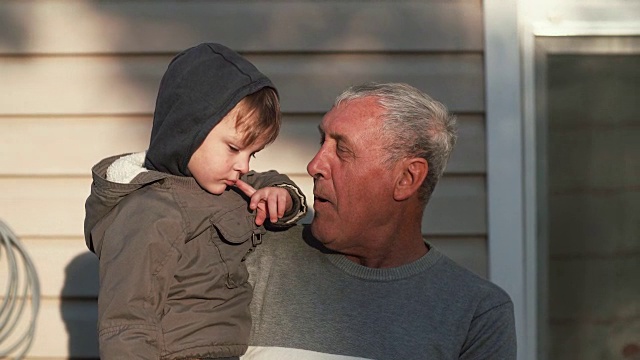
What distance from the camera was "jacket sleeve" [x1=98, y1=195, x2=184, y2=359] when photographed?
2277 millimetres

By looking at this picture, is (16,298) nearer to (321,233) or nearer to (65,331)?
(65,331)

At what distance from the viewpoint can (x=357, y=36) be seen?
135 inches

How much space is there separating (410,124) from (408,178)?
Answer: 0.44 feet

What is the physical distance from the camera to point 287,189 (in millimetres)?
2732

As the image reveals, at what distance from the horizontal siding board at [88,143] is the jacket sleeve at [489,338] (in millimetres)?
857

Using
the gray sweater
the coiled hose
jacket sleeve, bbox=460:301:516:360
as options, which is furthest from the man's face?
the coiled hose

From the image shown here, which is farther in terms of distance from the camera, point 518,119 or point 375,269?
point 518,119

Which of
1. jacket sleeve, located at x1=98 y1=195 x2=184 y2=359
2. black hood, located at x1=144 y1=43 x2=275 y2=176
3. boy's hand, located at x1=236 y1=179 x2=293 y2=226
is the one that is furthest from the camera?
boy's hand, located at x1=236 y1=179 x2=293 y2=226

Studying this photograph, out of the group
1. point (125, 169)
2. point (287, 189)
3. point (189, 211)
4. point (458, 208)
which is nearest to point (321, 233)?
point (287, 189)

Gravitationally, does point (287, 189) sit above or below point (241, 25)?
below

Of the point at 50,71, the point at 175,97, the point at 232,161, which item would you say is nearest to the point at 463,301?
the point at 232,161

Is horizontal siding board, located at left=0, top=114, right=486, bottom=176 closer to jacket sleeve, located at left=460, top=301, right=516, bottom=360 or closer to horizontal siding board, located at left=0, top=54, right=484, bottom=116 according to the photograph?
horizontal siding board, located at left=0, top=54, right=484, bottom=116

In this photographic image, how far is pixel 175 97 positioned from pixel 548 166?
144 cm

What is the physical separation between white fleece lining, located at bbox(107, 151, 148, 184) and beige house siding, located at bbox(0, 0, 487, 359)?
91 centimetres
